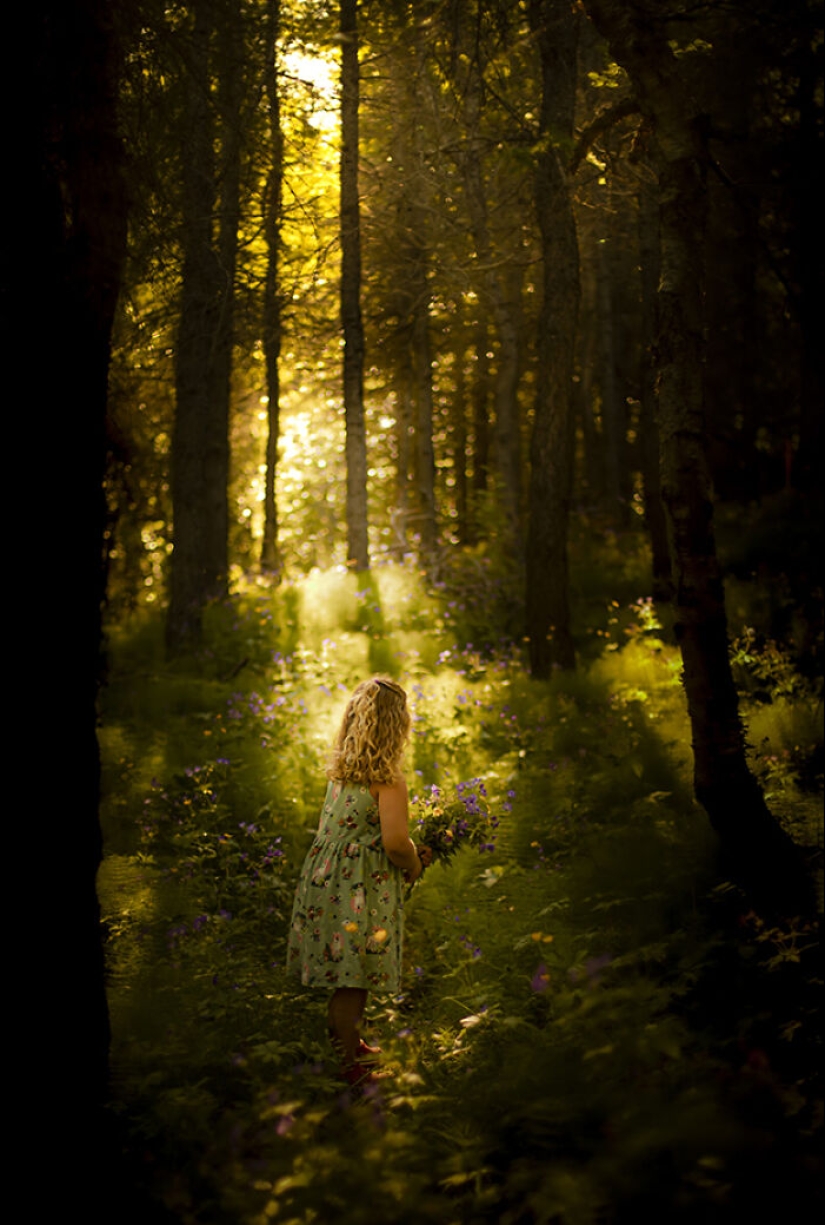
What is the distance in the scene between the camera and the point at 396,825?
4754 millimetres

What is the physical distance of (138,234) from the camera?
6441 millimetres

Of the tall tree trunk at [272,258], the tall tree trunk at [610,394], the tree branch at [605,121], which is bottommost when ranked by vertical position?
the tree branch at [605,121]

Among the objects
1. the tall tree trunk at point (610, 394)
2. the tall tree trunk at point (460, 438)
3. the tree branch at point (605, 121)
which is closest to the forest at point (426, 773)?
the tree branch at point (605, 121)

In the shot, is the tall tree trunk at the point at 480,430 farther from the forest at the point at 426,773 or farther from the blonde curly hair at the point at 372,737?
the blonde curly hair at the point at 372,737

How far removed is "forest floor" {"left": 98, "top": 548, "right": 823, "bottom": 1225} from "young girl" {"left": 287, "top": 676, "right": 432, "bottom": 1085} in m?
0.31

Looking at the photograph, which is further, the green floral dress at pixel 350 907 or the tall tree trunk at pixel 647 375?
the tall tree trunk at pixel 647 375

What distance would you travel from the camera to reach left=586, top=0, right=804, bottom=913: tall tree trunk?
5.64m

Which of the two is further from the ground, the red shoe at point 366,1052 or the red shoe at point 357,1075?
the red shoe at point 366,1052

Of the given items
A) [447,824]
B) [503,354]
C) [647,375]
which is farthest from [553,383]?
[503,354]

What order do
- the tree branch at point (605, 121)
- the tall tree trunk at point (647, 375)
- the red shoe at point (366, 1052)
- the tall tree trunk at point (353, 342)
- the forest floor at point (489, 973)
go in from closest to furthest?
the forest floor at point (489, 973) < the red shoe at point (366, 1052) < the tree branch at point (605, 121) < the tall tree trunk at point (647, 375) < the tall tree trunk at point (353, 342)

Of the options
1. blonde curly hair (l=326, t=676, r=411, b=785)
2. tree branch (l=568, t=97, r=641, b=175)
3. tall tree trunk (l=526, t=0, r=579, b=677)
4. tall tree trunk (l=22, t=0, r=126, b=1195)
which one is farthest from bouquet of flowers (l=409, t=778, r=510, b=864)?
tall tree trunk (l=526, t=0, r=579, b=677)

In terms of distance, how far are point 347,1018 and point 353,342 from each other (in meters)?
13.9

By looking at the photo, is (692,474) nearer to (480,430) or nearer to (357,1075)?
(357,1075)

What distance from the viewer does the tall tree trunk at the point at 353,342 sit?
16.0 m
